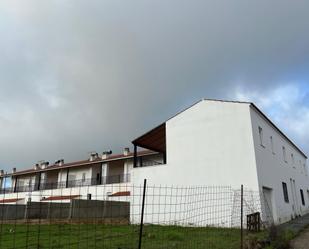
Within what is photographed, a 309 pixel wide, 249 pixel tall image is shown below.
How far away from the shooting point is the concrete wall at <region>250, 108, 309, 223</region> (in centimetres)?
2162

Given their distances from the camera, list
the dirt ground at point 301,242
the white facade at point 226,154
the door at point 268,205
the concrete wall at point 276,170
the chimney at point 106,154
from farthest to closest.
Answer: the chimney at point 106,154, the concrete wall at point 276,170, the white facade at point 226,154, the door at point 268,205, the dirt ground at point 301,242

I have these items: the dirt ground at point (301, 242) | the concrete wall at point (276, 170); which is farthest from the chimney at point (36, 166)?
the dirt ground at point (301, 242)

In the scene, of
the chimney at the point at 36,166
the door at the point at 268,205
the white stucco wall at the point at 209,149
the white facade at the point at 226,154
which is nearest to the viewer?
the door at the point at 268,205

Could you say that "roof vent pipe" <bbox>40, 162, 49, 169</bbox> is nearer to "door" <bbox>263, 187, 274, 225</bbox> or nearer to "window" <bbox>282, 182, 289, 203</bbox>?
"window" <bbox>282, 182, 289, 203</bbox>

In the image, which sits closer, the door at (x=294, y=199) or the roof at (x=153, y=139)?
the roof at (x=153, y=139)

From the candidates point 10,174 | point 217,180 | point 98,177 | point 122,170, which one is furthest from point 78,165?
point 217,180

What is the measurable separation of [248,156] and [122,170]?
25.2m

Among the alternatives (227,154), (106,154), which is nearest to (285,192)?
(227,154)

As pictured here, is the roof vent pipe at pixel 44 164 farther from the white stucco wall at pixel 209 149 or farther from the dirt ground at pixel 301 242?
the dirt ground at pixel 301 242

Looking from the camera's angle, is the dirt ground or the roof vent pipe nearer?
the dirt ground

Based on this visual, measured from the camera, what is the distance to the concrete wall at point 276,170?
21.6m

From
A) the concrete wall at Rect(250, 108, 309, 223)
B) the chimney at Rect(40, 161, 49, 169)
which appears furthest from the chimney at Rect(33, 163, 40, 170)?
the concrete wall at Rect(250, 108, 309, 223)

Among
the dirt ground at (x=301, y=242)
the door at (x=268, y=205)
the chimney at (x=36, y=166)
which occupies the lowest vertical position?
the dirt ground at (x=301, y=242)

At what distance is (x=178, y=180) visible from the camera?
23422 millimetres
